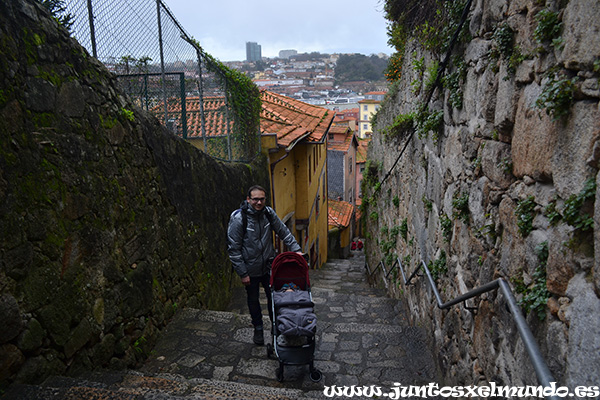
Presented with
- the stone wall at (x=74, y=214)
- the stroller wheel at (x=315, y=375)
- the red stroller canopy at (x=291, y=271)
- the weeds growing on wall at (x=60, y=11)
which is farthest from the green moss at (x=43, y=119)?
the stroller wheel at (x=315, y=375)

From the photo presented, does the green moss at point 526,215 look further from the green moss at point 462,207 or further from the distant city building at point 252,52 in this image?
the distant city building at point 252,52

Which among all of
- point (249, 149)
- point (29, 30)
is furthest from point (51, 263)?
point (249, 149)

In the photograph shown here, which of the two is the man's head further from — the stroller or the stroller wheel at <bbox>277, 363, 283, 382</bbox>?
the stroller wheel at <bbox>277, 363, 283, 382</bbox>

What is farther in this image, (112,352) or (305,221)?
(305,221)

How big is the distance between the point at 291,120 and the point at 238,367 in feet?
33.6

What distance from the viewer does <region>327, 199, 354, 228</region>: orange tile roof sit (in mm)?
24250

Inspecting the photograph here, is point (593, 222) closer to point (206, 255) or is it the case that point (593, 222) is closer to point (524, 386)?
point (524, 386)

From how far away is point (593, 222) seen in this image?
5.31 ft

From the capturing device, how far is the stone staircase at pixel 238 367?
2918mm

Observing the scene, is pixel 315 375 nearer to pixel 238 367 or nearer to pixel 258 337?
pixel 238 367

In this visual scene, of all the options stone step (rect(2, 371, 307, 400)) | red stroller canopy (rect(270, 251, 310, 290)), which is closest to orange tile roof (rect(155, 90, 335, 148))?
red stroller canopy (rect(270, 251, 310, 290))

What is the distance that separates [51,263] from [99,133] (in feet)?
3.88

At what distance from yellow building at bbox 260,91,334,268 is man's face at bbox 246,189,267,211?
22.3 ft

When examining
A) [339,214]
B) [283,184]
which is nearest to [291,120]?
[283,184]
